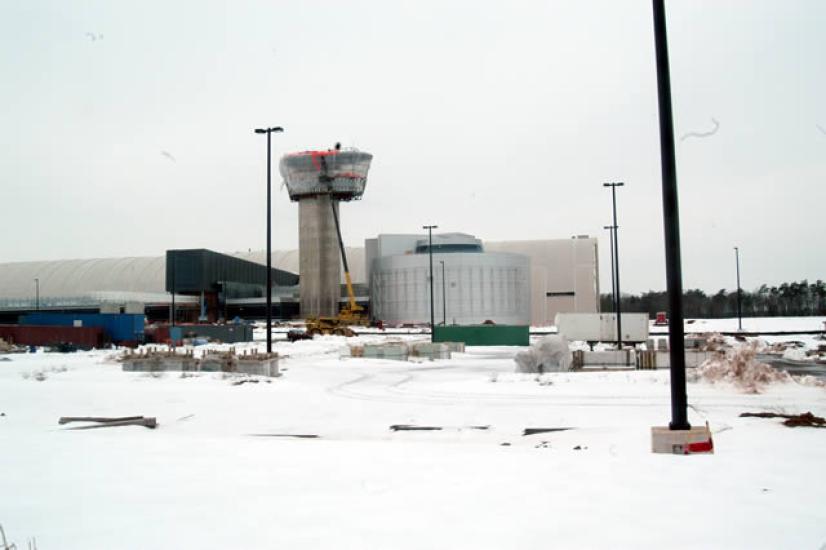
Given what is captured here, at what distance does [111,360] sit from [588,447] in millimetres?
27920

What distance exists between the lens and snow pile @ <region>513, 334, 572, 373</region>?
2931cm

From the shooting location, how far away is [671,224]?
11523 mm

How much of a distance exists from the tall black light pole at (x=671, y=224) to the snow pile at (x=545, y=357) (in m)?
17.8

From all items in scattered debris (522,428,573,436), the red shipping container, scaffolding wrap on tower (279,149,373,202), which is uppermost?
scaffolding wrap on tower (279,149,373,202)

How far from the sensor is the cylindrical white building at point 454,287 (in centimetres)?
11056

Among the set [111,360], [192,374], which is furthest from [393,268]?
[192,374]

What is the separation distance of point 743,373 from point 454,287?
293ft

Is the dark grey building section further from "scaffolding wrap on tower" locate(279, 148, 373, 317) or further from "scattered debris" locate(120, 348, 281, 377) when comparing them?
"scattered debris" locate(120, 348, 281, 377)

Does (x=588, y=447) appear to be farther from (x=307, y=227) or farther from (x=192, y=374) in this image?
(x=307, y=227)

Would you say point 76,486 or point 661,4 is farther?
point 661,4

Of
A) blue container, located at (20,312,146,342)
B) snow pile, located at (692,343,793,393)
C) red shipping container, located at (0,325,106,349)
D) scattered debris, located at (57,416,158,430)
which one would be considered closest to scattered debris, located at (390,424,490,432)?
scattered debris, located at (57,416,158,430)

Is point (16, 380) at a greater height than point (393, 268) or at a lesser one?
lesser

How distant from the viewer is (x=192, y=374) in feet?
84.1

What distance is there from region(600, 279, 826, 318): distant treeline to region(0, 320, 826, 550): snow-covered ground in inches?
5707
